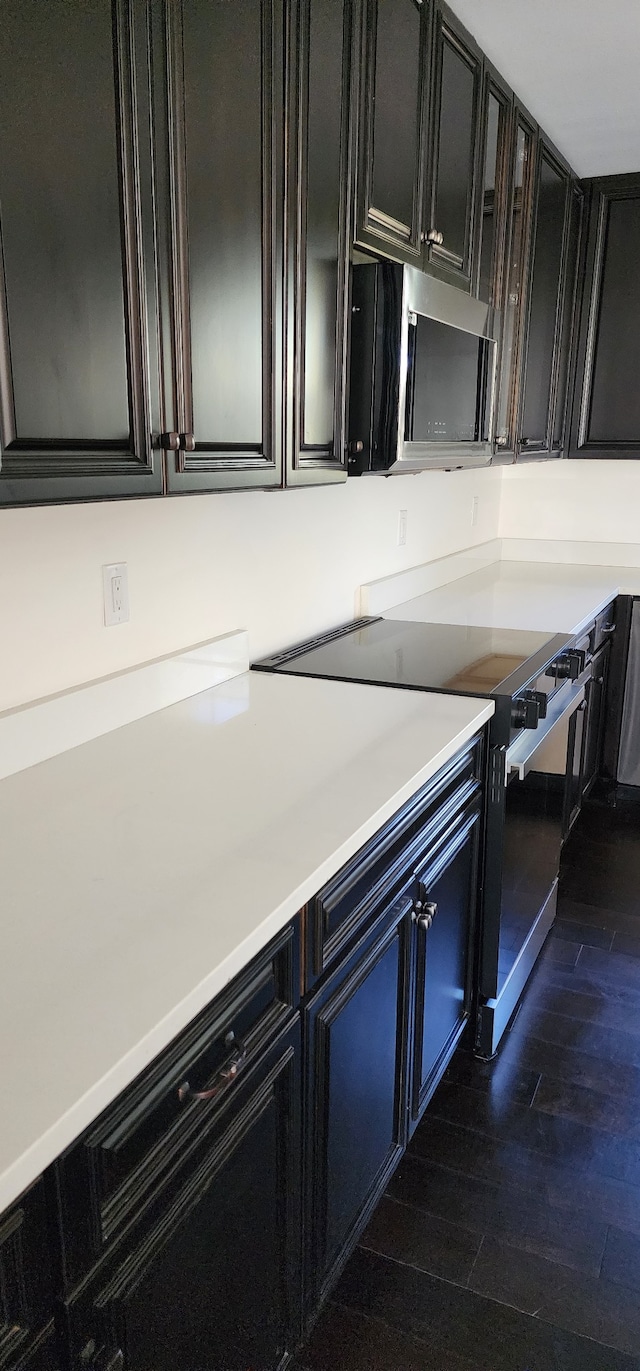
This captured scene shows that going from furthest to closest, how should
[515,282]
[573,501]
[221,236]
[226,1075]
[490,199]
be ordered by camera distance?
1. [573,501]
2. [515,282]
3. [490,199]
4. [221,236]
5. [226,1075]

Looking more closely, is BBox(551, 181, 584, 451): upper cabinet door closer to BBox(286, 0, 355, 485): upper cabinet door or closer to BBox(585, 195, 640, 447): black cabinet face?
BBox(585, 195, 640, 447): black cabinet face

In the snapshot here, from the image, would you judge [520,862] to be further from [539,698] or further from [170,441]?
[170,441]

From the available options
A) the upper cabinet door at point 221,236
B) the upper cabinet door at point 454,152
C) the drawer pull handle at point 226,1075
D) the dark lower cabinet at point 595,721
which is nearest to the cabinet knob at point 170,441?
the upper cabinet door at point 221,236

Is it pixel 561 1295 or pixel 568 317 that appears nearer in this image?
pixel 561 1295

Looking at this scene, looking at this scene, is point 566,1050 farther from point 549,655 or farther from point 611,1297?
point 549,655

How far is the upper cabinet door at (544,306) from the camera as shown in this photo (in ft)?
10.1

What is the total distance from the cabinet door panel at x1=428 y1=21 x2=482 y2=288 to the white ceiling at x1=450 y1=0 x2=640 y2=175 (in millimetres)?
84

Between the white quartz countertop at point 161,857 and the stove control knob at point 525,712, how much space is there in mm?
102

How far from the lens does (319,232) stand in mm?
1604

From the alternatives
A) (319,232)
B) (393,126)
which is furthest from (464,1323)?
(393,126)

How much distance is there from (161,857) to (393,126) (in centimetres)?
155

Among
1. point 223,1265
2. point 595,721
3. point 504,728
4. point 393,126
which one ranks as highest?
point 393,126

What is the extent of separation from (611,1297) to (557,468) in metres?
3.28

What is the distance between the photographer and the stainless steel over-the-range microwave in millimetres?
1810
